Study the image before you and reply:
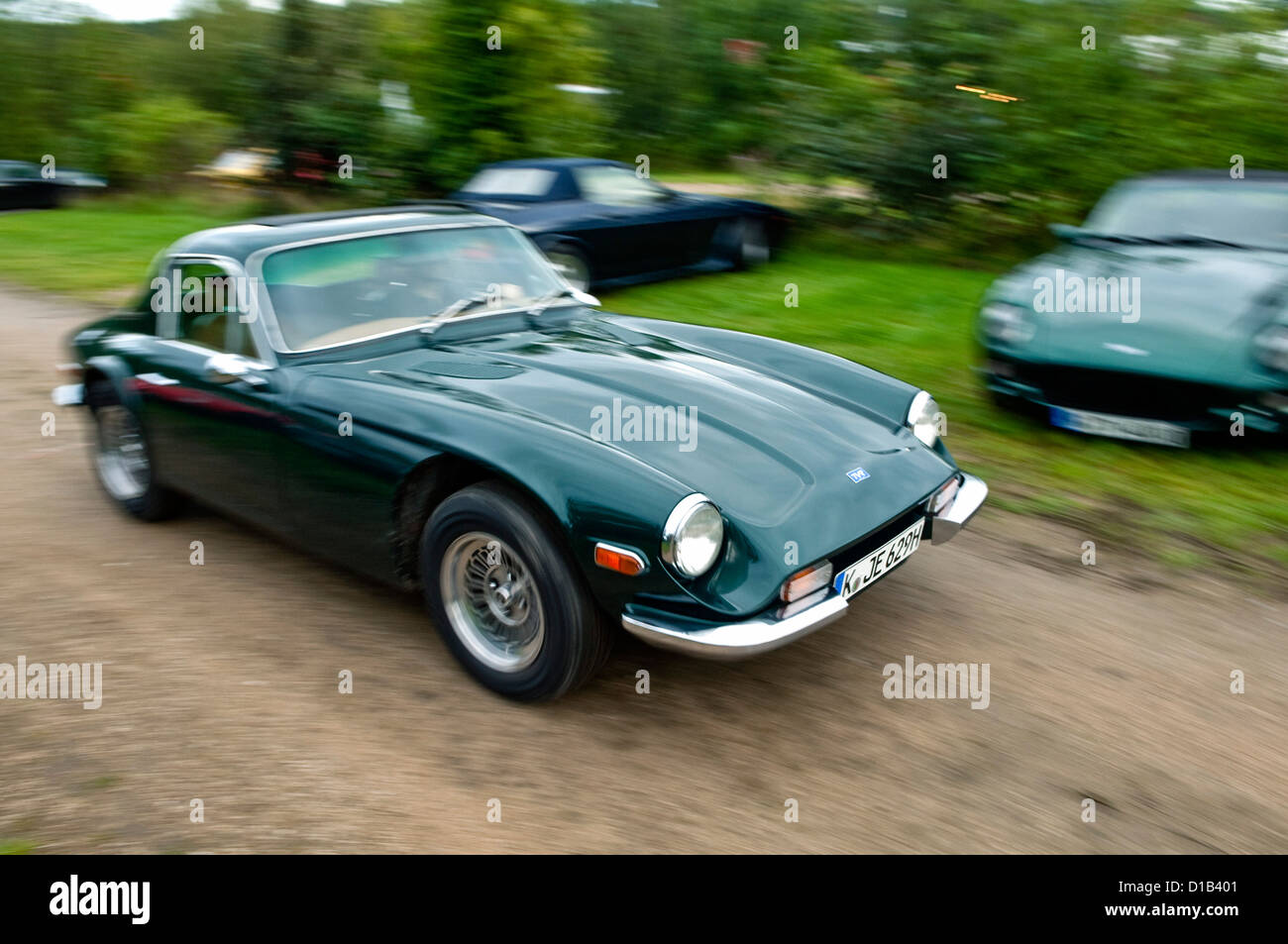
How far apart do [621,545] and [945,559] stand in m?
2.00

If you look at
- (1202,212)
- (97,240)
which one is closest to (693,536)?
(1202,212)

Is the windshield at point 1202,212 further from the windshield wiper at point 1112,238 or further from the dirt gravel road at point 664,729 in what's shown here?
the dirt gravel road at point 664,729

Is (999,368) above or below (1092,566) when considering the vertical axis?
above

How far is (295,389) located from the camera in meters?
3.88

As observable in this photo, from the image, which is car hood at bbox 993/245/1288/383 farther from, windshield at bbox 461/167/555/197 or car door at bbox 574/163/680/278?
windshield at bbox 461/167/555/197

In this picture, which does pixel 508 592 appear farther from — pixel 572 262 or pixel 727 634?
pixel 572 262

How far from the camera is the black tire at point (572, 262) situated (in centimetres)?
939

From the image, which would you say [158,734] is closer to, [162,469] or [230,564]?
[230,564]

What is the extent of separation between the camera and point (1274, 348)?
5316 mm

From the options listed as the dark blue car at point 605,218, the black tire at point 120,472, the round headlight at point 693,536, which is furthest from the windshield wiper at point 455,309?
the dark blue car at point 605,218

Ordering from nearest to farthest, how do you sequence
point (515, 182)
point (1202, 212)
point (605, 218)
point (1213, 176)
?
point (1202, 212), point (1213, 176), point (605, 218), point (515, 182)

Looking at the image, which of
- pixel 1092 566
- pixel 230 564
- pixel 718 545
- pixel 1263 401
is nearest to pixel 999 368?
pixel 1263 401

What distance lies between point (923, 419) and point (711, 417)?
40.3 inches

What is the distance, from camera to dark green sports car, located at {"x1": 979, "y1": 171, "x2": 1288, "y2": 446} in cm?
541
